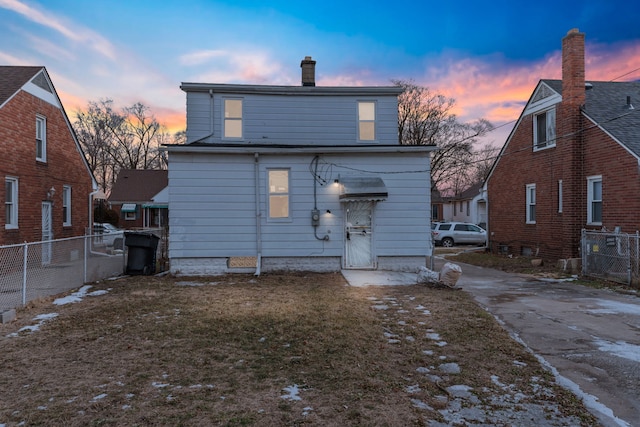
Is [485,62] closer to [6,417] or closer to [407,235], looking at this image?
[407,235]

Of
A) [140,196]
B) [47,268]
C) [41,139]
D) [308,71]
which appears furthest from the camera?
[140,196]

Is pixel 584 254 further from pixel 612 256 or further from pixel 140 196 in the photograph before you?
pixel 140 196

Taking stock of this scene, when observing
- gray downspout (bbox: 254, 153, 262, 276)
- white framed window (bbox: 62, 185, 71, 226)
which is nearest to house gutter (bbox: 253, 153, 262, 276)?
gray downspout (bbox: 254, 153, 262, 276)

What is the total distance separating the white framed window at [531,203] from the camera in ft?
54.7

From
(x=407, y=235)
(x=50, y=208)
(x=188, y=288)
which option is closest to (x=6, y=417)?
(x=188, y=288)

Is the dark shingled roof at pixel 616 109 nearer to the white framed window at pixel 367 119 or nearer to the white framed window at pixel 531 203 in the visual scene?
the white framed window at pixel 531 203

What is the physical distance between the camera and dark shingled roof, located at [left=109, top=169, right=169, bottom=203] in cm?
3375

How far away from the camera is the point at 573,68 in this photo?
45.0ft

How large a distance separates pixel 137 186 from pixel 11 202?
74.4ft

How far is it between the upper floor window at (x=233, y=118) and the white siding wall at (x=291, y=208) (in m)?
1.35

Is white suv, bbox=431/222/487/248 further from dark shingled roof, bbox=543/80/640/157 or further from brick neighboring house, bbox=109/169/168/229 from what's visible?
brick neighboring house, bbox=109/169/168/229

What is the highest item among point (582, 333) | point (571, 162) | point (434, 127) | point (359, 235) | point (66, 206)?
point (434, 127)

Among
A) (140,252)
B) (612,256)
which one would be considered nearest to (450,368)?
(612,256)

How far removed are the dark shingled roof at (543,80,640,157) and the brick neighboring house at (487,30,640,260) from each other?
3 cm
